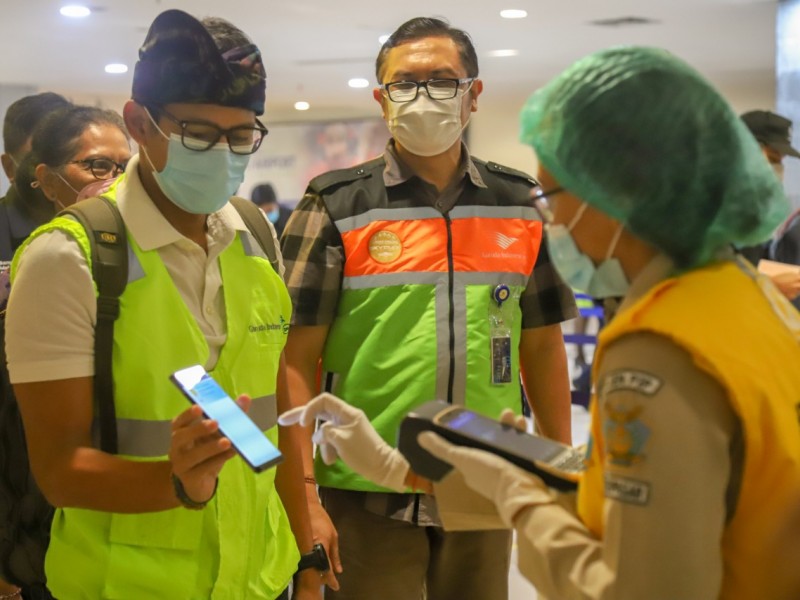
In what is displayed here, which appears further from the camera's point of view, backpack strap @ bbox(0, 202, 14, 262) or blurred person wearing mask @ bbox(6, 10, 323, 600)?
backpack strap @ bbox(0, 202, 14, 262)

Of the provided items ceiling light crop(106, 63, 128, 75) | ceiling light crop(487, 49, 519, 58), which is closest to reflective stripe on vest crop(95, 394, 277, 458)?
ceiling light crop(487, 49, 519, 58)

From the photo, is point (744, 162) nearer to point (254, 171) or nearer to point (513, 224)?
point (513, 224)

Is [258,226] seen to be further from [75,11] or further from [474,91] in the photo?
[75,11]

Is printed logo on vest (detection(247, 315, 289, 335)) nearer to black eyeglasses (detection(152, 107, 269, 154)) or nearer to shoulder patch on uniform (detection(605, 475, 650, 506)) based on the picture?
Result: black eyeglasses (detection(152, 107, 269, 154))

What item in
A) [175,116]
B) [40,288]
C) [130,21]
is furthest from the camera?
[130,21]

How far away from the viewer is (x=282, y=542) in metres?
1.85

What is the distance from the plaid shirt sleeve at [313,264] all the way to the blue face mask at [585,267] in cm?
100

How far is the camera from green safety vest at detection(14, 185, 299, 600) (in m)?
1.56

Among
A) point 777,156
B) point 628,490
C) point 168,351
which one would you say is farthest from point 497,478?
point 777,156

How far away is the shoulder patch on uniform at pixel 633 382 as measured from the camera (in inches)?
43.8

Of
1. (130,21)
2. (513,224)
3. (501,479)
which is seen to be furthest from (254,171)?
(501,479)

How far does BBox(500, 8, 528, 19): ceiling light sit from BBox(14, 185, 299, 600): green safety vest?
24.2 feet

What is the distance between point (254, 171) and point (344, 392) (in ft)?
44.1

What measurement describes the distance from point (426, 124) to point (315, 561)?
110 cm
